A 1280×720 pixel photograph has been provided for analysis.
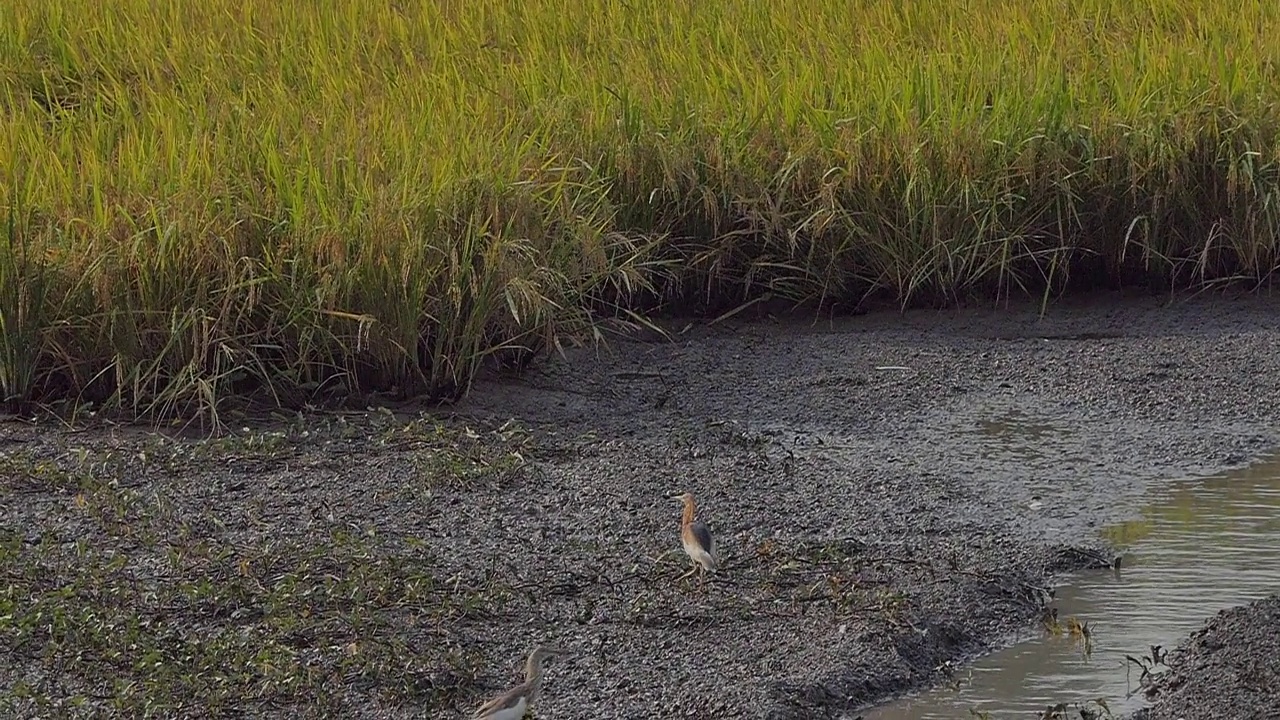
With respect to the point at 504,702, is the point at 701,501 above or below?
below

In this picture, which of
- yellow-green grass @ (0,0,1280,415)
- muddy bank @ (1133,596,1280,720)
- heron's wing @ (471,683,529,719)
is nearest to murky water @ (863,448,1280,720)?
muddy bank @ (1133,596,1280,720)

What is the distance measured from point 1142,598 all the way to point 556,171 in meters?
2.45

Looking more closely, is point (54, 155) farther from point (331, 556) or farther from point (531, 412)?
point (331, 556)

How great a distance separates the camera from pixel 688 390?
5477 mm

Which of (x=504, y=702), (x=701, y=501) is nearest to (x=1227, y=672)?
(x=504, y=702)

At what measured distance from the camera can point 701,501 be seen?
14.4 feet

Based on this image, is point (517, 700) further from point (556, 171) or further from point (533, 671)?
point (556, 171)

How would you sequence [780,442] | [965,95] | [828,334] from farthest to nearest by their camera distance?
[965,95] < [828,334] < [780,442]

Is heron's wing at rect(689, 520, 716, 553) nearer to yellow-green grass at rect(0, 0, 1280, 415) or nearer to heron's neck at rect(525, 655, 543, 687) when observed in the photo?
heron's neck at rect(525, 655, 543, 687)

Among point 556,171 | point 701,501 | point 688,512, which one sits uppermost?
point 556,171

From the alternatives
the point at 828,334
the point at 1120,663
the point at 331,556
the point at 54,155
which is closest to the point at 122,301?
the point at 54,155

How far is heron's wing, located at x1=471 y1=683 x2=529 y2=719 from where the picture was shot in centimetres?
302

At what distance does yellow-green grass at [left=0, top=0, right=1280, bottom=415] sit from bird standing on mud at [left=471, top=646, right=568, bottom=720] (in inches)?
70.9

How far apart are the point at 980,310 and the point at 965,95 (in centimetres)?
80
